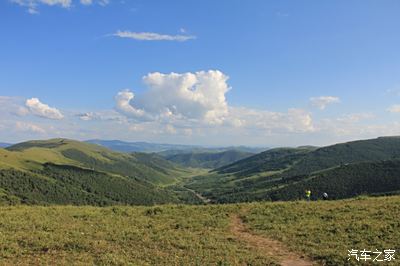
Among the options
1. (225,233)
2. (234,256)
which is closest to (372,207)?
(225,233)

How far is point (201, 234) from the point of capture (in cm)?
2322

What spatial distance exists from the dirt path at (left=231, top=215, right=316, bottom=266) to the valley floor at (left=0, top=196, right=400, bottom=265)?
51mm

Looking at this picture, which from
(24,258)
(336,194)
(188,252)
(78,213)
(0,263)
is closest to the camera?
(0,263)

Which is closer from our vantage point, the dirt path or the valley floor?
the valley floor

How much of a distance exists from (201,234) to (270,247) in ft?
15.5

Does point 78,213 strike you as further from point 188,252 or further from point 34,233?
point 188,252

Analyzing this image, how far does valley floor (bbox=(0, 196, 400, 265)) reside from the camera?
17875mm

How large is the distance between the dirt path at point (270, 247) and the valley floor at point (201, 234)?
5 centimetres

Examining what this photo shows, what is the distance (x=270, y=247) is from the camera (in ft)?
67.4

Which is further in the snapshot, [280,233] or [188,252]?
[280,233]

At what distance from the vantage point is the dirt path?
1798 centimetres

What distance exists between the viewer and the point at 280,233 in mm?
23266

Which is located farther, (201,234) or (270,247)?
(201,234)

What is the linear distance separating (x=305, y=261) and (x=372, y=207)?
13.9 m
